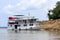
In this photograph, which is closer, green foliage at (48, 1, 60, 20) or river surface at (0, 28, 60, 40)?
river surface at (0, 28, 60, 40)

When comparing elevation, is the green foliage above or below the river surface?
above

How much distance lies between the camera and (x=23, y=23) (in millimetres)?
99938

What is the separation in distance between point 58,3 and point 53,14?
506cm

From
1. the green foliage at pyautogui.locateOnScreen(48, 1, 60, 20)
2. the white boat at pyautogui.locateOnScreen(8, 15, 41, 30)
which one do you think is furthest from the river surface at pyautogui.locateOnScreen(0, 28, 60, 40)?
the green foliage at pyautogui.locateOnScreen(48, 1, 60, 20)

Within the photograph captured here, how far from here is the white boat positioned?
96.8 metres

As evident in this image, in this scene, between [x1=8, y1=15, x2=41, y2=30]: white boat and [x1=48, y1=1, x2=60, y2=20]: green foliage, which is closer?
[x1=8, y1=15, x2=41, y2=30]: white boat

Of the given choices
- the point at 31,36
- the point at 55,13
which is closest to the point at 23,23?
the point at 55,13

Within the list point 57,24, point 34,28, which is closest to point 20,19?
point 34,28

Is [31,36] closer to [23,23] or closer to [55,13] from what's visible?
[23,23]

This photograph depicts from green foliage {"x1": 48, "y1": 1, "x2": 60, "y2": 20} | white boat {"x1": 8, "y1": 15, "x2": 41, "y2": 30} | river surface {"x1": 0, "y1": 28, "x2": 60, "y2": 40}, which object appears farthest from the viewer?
green foliage {"x1": 48, "y1": 1, "x2": 60, "y2": 20}

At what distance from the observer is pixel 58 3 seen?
11594 cm

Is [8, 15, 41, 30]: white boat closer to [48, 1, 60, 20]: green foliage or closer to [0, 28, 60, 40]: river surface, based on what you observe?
[48, 1, 60, 20]: green foliage

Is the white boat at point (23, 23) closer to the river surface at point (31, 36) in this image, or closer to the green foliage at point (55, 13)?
the green foliage at point (55, 13)

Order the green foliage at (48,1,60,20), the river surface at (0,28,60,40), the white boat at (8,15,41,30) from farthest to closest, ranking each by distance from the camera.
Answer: the green foliage at (48,1,60,20) → the white boat at (8,15,41,30) → the river surface at (0,28,60,40)
